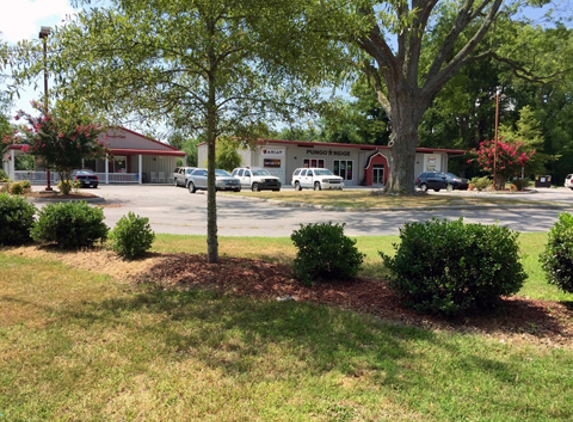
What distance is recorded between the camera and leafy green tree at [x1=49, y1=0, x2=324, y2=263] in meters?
5.04

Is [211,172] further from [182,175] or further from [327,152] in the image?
[327,152]

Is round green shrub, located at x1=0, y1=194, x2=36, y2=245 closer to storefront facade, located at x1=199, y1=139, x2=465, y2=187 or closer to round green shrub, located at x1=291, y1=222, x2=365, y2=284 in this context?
round green shrub, located at x1=291, y1=222, x2=365, y2=284

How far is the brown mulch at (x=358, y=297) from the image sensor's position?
14.3 ft

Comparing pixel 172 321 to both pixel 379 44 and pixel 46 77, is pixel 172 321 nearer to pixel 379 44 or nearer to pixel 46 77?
pixel 46 77

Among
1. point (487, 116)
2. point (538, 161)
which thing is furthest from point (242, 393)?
point (487, 116)

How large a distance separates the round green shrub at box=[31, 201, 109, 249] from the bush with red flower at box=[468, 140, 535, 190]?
3416cm

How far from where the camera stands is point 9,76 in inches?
210

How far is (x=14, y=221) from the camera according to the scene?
26.3 ft

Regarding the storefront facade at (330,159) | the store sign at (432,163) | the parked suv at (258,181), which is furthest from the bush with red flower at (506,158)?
the parked suv at (258,181)

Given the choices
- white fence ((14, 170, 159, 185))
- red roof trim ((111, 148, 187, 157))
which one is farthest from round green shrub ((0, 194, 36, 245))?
red roof trim ((111, 148, 187, 157))

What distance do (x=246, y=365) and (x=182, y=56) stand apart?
Result: 376 centimetres

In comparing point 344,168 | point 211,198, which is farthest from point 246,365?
point 344,168

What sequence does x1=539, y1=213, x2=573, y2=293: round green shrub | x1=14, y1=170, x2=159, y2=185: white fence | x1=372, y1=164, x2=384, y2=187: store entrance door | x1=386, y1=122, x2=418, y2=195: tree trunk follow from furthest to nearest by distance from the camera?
x1=372, y1=164, x2=384, y2=187: store entrance door, x1=14, y1=170, x2=159, y2=185: white fence, x1=386, y1=122, x2=418, y2=195: tree trunk, x1=539, y1=213, x2=573, y2=293: round green shrub

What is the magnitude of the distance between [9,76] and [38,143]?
50.7 ft
